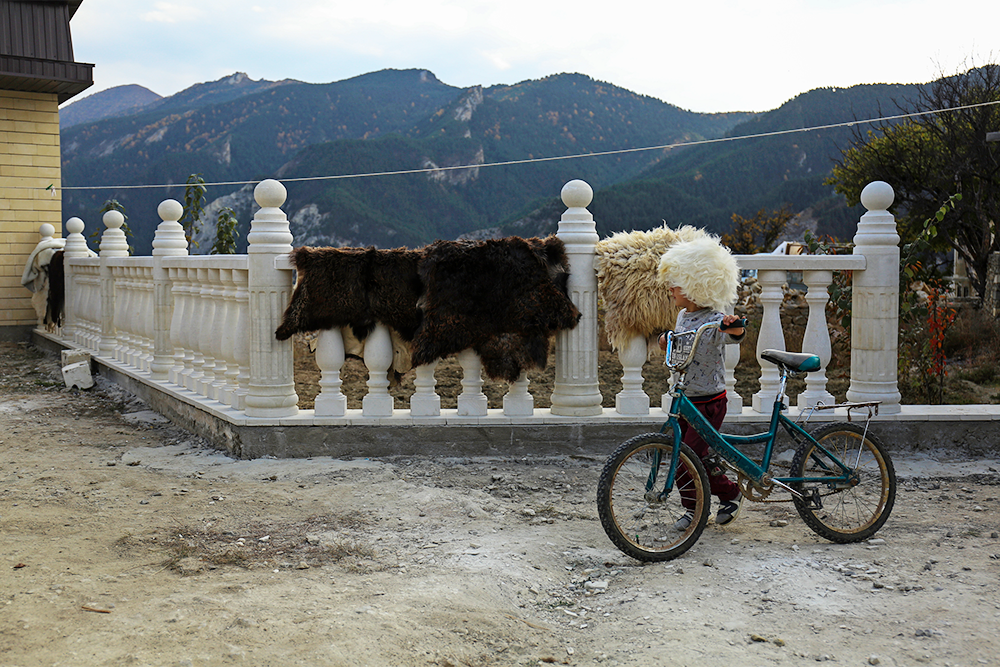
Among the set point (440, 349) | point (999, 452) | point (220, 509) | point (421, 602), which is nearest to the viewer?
point (421, 602)

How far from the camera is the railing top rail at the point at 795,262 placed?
5020 millimetres

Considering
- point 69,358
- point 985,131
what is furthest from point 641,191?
point 69,358

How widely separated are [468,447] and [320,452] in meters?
0.89

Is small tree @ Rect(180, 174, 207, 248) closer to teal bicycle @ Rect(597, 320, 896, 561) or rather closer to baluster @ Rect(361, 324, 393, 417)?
baluster @ Rect(361, 324, 393, 417)

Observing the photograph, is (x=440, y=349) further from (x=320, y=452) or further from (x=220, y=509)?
(x=220, y=509)

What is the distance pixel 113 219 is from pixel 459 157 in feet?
256

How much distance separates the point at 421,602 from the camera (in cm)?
296

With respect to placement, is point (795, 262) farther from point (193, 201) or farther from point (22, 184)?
point (22, 184)

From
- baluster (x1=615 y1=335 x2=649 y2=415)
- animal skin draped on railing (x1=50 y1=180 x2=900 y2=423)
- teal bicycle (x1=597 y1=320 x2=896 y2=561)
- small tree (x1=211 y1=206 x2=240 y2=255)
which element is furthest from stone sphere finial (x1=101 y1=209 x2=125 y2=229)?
teal bicycle (x1=597 y1=320 x2=896 y2=561)

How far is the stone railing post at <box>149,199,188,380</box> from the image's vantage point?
695 cm

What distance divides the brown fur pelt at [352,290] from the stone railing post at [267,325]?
4.7 inches

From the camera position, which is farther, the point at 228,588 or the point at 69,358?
the point at 69,358

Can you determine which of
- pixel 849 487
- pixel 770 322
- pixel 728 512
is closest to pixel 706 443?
A: pixel 728 512

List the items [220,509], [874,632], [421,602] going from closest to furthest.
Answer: [874,632], [421,602], [220,509]
